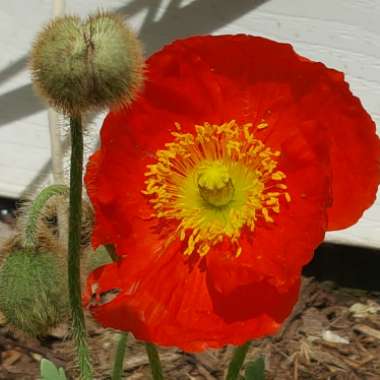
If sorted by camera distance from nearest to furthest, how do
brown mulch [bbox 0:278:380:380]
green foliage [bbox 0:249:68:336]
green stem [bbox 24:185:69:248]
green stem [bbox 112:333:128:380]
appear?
green stem [bbox 24:185:69:248] < green foliage [bbox 0:249:68:336] < green stem [bbox 112:333:128:380] < brown mulch [bbox 0:278:380:380]

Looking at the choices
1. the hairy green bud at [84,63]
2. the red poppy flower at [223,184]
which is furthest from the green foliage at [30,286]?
the hairy green bud at [84,63]

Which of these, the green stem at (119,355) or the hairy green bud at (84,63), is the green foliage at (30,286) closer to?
the green stem at (119,355)

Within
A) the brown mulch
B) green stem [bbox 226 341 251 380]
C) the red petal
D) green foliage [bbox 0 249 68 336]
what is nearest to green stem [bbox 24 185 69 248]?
green foliage [bbox 0 249 68 336]

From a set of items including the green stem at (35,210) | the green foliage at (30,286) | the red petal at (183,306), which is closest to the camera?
the red petal at (183,306)

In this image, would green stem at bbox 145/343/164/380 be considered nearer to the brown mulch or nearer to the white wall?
the brown mulch

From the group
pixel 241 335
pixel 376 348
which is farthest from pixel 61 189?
pixel 376 348

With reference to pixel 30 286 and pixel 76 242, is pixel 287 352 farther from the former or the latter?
pixel 76 242
